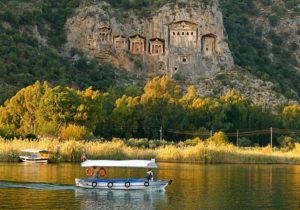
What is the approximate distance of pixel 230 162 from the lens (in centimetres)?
7862

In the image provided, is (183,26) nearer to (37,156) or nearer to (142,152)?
(142,152)

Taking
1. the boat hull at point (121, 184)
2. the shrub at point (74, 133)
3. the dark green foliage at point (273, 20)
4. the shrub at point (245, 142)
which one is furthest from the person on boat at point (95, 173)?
the dark green foliage at point (273, 20)

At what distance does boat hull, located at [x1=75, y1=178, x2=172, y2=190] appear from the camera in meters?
50.2

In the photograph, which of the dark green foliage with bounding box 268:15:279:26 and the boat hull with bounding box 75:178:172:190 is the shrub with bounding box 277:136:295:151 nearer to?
the boat hull with bounding box 75:178:172:190

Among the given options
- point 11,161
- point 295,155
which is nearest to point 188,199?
point 11,161

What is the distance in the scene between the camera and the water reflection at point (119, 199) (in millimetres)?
42781

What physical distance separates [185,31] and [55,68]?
910 inches

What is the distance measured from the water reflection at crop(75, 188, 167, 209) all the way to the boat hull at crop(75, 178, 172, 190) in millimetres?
350

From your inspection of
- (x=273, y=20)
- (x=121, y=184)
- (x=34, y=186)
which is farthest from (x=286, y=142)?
(x=273, y=20)

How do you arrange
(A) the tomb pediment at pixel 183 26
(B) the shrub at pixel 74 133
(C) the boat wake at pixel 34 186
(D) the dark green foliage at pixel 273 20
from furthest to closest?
1. (D) the dark green foliage at pixel 273 20
2. (A) the tomb pediment at pixel 183 26
3. (B) the shrub at pixel 74 133
4. (C) the boat wake at pixel 34 186

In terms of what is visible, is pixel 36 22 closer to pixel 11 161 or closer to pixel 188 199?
pixel 11 161

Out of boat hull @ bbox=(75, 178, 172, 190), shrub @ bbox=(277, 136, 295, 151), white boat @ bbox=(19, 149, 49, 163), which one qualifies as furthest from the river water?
shrub @ bbox=(277, 136, 295, 151)

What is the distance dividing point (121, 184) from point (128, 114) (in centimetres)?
5476

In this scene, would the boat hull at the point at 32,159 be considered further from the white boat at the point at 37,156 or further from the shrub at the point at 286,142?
the shrub at the point at 286,142
